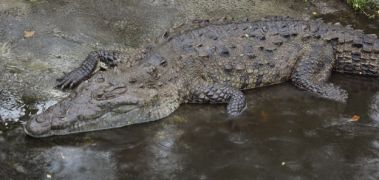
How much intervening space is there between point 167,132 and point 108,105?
615 mm

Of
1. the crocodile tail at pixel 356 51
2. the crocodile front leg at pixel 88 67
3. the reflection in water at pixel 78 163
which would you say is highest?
the crocodile tail at pixel 356 51

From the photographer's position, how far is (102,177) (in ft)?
15.1

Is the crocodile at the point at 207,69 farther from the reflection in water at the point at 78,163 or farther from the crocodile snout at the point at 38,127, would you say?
the reflection in water at the point at 78,163

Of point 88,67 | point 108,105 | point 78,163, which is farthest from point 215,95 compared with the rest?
point 78,163

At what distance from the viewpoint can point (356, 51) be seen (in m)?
6.31

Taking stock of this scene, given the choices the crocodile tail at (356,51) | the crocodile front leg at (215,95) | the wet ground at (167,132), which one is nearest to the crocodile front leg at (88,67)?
the wet ground at (167,132)

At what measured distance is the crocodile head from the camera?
199 inches

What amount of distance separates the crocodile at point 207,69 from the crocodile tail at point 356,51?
11 mm

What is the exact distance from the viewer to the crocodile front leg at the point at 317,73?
597 cm

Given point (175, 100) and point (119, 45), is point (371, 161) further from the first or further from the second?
point (119, 45)

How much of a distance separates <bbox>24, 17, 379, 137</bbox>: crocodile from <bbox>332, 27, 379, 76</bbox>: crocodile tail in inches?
0.4

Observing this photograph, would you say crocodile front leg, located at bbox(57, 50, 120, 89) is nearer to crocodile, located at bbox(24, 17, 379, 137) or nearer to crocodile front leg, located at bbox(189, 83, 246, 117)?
crocodile, located at bbox(24, 17, 379, 137)

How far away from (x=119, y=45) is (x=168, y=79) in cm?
120

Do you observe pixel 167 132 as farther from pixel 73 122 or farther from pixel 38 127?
pixel 38 127
